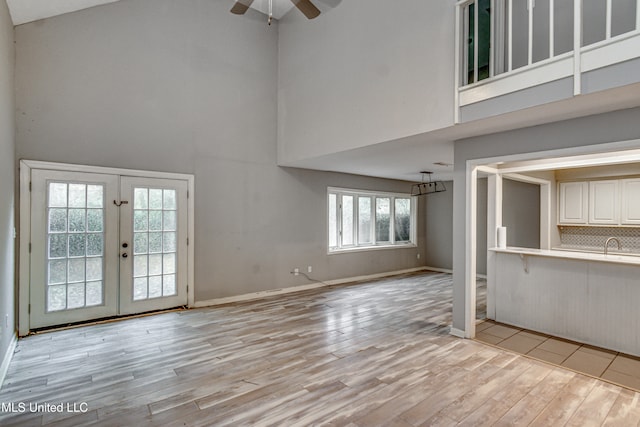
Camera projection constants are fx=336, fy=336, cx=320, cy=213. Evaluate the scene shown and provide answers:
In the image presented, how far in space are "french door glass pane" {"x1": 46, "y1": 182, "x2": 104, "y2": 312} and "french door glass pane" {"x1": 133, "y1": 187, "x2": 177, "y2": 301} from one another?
417mm

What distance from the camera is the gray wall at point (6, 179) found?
2.95 metres

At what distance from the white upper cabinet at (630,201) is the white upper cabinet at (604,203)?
0.23ft

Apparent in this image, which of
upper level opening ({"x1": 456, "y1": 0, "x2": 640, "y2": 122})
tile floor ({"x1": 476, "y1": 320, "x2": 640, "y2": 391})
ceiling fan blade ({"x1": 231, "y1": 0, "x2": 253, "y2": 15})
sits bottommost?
tile floor ({"x1": 476, "y1": 320, "x2": 640, "y2": 391})

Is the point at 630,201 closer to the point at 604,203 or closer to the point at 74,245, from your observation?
the point at 604,203

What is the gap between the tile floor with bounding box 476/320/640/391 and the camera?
2.97 metres

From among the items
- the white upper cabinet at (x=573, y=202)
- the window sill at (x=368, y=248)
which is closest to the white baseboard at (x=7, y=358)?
the window sill at (x=368, y=248)

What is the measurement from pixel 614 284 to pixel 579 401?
168cm

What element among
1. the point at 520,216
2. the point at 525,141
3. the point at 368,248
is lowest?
the point at 368,248

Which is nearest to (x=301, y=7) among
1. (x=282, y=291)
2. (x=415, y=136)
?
(x=415, y=136)

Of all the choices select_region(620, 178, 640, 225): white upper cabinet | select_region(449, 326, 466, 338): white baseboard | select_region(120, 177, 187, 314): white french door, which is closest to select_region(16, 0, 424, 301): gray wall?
select_region(120, 177, 187, 314): white french door

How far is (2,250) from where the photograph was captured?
119 inches

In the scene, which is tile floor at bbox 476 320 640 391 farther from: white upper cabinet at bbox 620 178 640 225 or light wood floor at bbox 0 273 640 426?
white upper cabinet at bbox 620 178 640 225

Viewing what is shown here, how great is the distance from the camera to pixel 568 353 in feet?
11.2

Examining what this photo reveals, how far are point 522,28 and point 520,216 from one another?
3.79 metres
